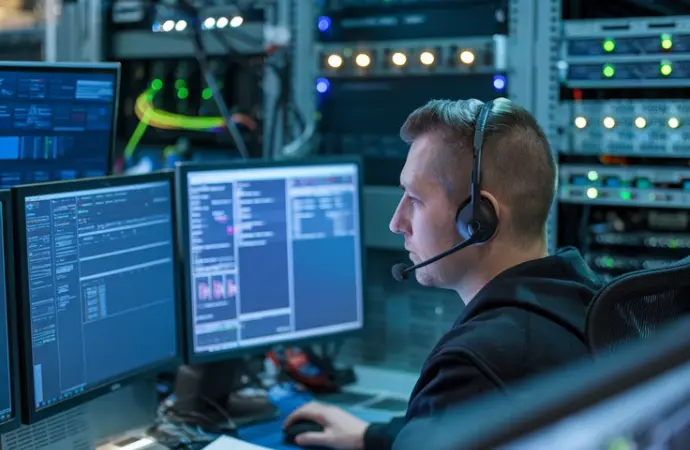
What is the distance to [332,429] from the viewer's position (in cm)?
169

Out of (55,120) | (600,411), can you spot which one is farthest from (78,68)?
(600,411)

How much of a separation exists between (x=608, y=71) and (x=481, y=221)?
0.85 meters

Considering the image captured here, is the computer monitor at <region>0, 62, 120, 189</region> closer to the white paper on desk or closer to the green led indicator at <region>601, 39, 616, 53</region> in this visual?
the white paper on desk

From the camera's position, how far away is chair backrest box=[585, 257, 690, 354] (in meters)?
1.00

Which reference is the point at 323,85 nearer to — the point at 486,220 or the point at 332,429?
the point at 332,429

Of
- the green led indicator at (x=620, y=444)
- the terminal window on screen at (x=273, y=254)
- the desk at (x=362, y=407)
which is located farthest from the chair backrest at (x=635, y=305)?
the terminal window on screen at (x=273, y=254)

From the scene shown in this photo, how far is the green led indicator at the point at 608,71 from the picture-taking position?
192cm

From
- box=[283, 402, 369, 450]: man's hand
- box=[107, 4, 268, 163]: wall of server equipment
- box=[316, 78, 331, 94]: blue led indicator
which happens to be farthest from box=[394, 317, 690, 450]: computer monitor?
box=[107, 4, 268, 163]: wall of server equipment

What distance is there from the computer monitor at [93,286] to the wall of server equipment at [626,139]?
2.88ft

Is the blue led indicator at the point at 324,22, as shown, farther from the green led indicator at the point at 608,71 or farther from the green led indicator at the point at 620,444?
the green led indicator at the point at 620,444

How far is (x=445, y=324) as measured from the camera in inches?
82.9

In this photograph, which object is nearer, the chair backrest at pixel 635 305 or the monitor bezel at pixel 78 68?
the chair backrest at pixel 635 305

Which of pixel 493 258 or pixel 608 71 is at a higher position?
pixel 608 71

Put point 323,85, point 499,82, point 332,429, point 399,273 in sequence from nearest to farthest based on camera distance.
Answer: point 399,273 → point 332,429 → point 499,82 → point 323,85
